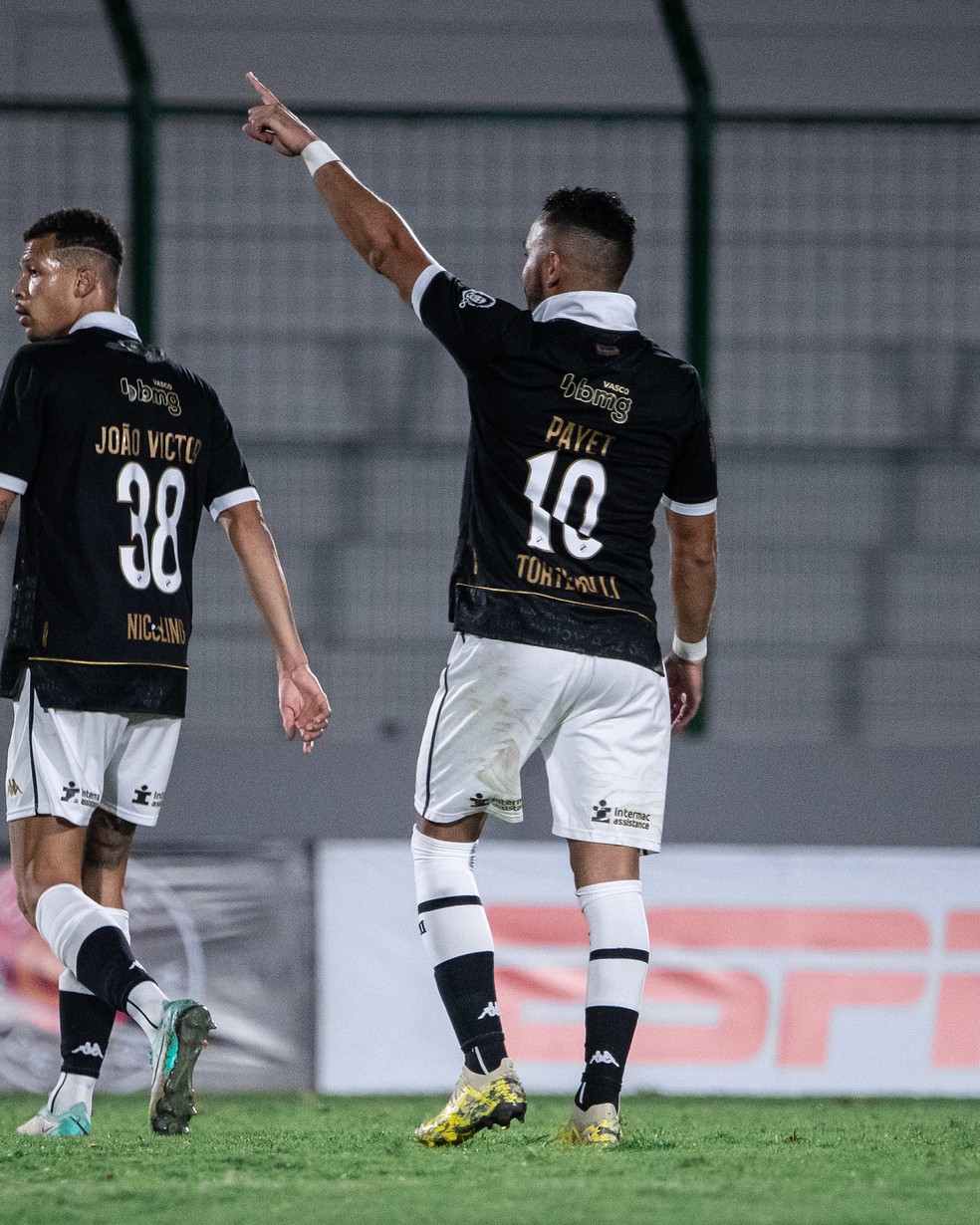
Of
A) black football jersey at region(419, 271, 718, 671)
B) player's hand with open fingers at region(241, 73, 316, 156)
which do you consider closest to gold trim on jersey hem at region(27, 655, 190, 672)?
black football jersey at region(419, 271, 718, 671)

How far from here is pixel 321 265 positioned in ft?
21.0

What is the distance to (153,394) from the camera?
379 cm

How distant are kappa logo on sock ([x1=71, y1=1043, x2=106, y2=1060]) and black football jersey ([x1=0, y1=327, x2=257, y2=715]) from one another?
2.37ft

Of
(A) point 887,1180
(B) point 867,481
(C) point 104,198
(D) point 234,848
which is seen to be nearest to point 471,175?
(C) point 104,198

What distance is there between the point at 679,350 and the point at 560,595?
3.12m

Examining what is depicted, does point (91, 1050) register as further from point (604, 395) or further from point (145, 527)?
point (604, 395)

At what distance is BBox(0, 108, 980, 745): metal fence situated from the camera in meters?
6.14

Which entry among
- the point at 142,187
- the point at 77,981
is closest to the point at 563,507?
the point at 77,981

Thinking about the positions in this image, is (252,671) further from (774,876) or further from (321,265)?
(774,876)

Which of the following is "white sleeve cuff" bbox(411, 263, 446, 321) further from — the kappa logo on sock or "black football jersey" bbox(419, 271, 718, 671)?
the kappa logo on sock

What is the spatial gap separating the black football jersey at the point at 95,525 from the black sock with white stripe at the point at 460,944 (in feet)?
2.26

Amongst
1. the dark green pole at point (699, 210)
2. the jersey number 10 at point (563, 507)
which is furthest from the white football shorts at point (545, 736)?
the dark green pole at point (699, 210)

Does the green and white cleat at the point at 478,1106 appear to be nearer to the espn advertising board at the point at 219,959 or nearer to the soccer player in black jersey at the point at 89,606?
the soccer player in black jersey at the point at 89,606

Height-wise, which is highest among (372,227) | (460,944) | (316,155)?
(316,155)
